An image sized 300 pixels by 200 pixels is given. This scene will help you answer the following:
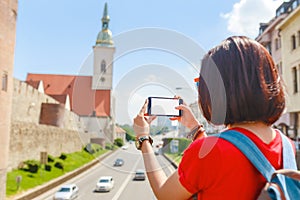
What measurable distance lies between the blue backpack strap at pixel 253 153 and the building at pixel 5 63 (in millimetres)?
8872

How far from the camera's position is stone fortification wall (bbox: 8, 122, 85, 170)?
550 inches

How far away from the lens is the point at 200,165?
2.41 feet

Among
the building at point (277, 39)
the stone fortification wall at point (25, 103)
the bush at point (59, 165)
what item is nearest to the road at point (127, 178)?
the bush at point (59, 165)

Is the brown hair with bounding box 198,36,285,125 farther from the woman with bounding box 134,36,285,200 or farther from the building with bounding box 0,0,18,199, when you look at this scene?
the building with bounding box 0,0,18,199

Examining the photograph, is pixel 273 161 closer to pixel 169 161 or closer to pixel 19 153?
pixel 169 161

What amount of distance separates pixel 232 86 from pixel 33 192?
1087 centimetres

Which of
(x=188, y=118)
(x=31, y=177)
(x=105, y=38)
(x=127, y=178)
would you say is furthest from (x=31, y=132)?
(x=188, y=118)

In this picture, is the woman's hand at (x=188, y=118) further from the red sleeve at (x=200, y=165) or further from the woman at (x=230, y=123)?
the red sleeve at (x=200, y=165)

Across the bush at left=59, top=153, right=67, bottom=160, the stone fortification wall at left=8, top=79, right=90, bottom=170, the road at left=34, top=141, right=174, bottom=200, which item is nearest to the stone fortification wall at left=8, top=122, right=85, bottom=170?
the stone fortification wall at left=8, top=79, right=90, bottom=170

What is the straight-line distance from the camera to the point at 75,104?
125 cm

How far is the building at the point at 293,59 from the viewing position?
1339 centimetres

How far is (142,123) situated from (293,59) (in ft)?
46.5

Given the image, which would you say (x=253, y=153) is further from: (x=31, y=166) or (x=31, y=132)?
(x=31, y=132)

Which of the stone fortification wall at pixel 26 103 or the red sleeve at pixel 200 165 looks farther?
the stone fortification wall at pixel 26 103
